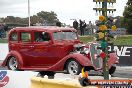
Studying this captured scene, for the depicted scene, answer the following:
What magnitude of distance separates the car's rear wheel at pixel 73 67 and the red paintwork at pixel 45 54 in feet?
0.49

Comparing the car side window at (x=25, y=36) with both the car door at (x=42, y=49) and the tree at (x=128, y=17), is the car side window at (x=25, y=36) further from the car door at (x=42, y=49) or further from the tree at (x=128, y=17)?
the tree at (x=128, y=17)

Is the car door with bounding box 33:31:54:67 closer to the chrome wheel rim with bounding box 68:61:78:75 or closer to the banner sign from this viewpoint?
the chrome wheel rim with bounding box 68:61:78:75

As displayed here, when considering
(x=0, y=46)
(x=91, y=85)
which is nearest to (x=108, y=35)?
(x=91, y=85)

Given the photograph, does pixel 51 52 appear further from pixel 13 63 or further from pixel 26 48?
pixel 13 63

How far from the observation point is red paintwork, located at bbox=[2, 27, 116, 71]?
15.4 metres

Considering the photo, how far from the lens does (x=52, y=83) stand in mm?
9953

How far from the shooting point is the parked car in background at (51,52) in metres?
15.1

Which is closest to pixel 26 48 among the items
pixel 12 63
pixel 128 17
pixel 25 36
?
pixel 25 36

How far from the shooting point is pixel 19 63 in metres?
16.4

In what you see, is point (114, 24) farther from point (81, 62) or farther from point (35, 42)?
point (35, 42)

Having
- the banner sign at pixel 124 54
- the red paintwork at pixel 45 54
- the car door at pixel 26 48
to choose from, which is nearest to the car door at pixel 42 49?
the red paintwork at pixel 45 54

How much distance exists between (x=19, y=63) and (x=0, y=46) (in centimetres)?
747

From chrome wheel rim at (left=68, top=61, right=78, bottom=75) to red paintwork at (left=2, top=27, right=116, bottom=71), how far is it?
19cm

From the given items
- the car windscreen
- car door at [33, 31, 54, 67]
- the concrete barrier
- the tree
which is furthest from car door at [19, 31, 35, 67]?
the tree
